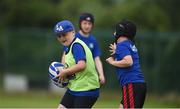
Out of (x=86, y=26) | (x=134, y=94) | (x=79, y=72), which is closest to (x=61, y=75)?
(x=79, y=72)

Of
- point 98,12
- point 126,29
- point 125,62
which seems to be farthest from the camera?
point 98,12

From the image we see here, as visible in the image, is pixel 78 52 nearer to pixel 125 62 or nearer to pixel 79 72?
pixel 79 72

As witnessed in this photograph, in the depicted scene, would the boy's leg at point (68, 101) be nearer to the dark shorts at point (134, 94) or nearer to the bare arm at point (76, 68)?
the bare arm at point (76, 68)

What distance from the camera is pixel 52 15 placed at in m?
33.9

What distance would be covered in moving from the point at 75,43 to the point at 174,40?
1412 cm

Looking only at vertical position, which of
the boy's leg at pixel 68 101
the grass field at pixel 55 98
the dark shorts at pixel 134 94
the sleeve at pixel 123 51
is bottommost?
the grass field at pixel 55 98

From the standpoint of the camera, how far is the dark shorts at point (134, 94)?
362 inches

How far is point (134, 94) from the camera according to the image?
920cm

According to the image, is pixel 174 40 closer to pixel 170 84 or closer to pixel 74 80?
pixel 170 84

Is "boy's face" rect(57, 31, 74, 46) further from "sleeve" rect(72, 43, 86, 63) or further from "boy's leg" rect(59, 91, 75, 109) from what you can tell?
"boy's leg" rect(59, 91, 75, 109)

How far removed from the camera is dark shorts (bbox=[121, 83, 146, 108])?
9188mm

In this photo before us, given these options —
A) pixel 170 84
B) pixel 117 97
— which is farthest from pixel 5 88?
pixel 170 84

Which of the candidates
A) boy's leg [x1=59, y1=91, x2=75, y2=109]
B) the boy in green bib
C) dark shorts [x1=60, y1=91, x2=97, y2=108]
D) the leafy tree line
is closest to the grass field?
the leafy tree line

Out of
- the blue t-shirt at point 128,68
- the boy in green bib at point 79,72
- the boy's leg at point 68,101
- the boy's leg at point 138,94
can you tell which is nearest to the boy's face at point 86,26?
the boy's leg at point 68,101
